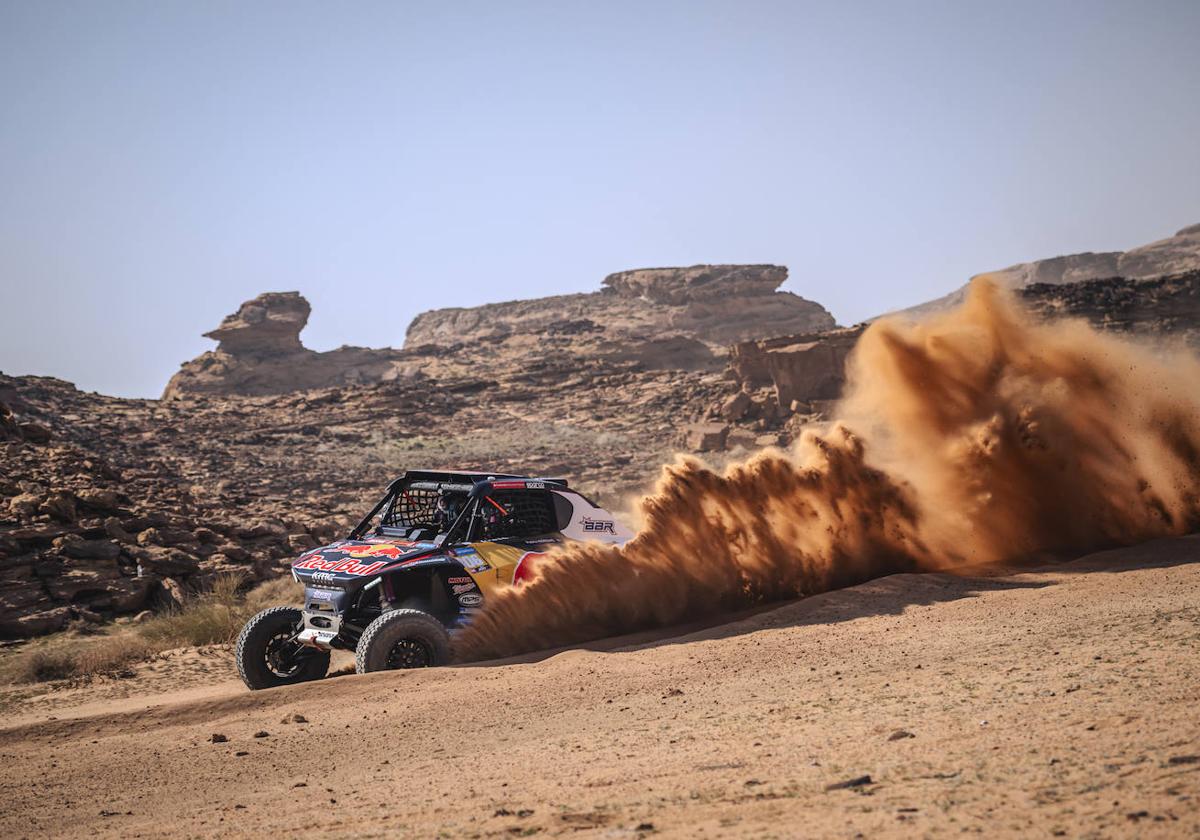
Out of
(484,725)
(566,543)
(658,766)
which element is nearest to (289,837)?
(658,766)

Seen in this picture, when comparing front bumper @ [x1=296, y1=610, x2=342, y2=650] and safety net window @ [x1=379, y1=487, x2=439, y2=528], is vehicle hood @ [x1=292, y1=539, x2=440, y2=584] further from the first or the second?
safety net window @ [x1=379, y1=487, x2=439, y2=528]

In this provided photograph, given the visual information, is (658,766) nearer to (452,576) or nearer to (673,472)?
(452,576)

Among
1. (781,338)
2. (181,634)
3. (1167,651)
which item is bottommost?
(1167,651)

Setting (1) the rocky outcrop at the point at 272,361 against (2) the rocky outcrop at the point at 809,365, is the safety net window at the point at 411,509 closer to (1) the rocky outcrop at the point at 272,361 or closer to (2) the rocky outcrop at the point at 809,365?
(2) the rocky outcrop at the point at 809,365

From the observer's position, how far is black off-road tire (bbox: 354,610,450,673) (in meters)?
9.39

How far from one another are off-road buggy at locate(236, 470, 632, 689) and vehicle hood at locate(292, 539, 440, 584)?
0.01 m

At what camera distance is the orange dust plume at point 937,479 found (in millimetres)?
11992

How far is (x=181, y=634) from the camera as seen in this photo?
45.6 feet

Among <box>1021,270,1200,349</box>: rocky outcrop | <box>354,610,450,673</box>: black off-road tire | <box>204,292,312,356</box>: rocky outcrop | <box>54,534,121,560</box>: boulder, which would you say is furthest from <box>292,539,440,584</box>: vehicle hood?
<box>204,292,312,356</box>: rocky outcrop

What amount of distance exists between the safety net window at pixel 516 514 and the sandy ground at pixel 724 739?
5.69 ft

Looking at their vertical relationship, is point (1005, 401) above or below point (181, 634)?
above

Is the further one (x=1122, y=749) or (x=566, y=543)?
(x=566, y=543)

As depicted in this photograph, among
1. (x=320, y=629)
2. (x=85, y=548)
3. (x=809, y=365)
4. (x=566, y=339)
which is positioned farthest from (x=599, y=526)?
(x=566, y=339)

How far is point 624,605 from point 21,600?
9273mm
